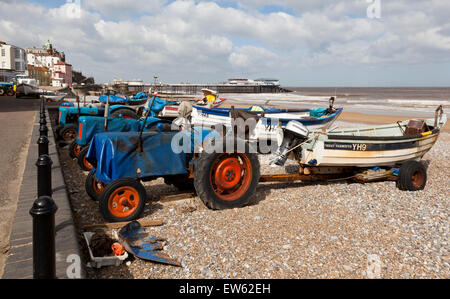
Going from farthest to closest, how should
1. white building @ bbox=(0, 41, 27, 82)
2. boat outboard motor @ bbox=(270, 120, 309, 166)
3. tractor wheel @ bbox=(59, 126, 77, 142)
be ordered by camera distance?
white building @ bbox=(0, 41, 27, 82), tractor wheel @ bbox=(59, 126, 77, 142), boat outboard motor @ bbox=(270, 120, 309, 166)

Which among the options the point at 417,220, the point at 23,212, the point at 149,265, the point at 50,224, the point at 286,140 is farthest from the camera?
the point at 286,140

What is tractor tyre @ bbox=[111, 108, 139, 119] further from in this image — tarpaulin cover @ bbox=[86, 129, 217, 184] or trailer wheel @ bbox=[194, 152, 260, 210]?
trailer wheel @ bbox=[194, 152, 260, 210]

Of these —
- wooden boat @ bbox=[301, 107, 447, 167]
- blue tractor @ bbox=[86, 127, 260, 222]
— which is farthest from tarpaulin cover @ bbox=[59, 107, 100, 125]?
wooden boat @ bbox=[301, 107, 447, 167]

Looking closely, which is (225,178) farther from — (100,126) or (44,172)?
(100,126)

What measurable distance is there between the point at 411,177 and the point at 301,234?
371cm

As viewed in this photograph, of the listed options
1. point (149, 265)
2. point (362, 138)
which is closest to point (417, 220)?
point (362, 138)

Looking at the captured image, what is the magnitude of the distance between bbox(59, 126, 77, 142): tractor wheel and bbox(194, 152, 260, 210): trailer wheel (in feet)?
25.1

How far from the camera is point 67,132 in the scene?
1100 cm

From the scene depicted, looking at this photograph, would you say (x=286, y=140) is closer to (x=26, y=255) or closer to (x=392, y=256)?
(x=392, y=256)

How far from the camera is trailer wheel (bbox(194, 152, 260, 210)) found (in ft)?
16.8

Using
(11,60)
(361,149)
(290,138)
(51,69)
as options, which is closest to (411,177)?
(361,149)

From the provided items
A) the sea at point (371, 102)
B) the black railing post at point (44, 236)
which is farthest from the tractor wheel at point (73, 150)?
the sea at point (371, 102)

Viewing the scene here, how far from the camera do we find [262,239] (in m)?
4.40

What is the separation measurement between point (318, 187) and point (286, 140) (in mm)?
1307
